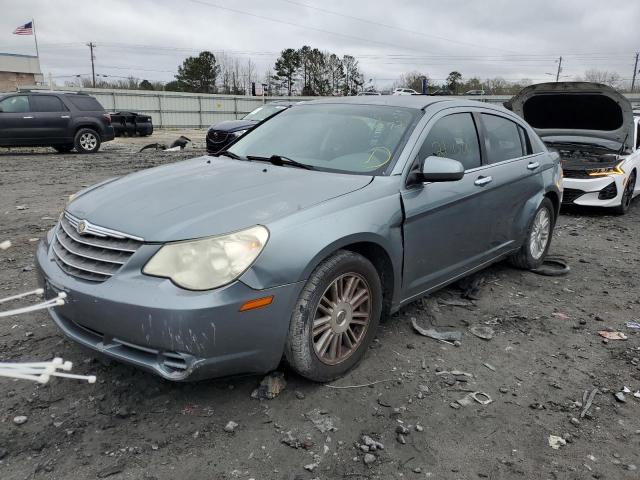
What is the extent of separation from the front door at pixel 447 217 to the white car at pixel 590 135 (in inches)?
188

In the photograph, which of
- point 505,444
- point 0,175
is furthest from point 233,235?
point 0,175

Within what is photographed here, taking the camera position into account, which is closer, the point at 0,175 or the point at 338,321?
the point at 338,321

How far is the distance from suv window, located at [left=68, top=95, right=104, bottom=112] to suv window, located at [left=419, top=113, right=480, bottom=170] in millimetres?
13973

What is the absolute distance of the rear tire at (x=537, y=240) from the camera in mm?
4941

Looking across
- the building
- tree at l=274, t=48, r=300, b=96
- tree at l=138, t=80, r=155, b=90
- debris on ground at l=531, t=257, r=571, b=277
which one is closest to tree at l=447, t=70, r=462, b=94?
tree at l=274, t=48, r=300, b=96

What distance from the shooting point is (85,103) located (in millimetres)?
15344

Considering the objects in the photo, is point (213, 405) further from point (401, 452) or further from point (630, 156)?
point (630, 156)

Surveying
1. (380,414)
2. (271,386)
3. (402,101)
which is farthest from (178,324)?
(402,101)

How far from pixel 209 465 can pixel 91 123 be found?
15.1 meters

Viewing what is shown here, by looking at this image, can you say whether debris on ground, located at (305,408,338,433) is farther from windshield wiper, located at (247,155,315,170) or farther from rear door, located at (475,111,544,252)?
rear door, located at (475,111,544,252)

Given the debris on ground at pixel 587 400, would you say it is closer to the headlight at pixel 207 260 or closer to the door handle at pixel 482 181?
the door handle at pixel 482 181

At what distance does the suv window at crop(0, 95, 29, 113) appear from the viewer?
14.0m

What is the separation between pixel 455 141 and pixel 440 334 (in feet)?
4.77

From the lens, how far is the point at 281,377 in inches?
117
